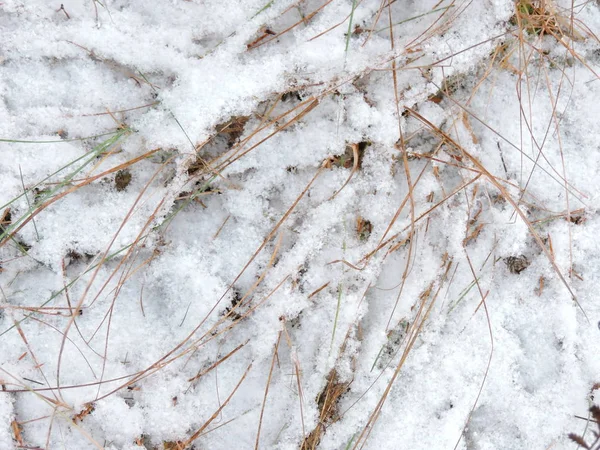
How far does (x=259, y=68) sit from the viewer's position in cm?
114

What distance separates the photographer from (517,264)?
1.25m

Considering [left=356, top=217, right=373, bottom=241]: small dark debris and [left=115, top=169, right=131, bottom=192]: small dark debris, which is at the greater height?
[left=115, top=169, right=131, bottom=192]: small dark debris

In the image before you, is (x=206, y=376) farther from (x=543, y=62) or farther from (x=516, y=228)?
(x=543, y=62)

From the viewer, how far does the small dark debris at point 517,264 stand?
1.25 m

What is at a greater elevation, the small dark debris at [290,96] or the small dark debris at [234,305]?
the small dark debris at [290,96]

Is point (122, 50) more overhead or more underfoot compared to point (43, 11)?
more underfoot

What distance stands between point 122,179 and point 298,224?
44cm

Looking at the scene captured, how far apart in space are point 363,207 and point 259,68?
0.41m

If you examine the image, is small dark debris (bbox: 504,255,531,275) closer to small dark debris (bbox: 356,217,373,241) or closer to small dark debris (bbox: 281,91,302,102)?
small dark debris (bbox: 356,217,373,241)

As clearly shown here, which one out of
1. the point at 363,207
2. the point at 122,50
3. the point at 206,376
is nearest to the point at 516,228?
the point at 363,207

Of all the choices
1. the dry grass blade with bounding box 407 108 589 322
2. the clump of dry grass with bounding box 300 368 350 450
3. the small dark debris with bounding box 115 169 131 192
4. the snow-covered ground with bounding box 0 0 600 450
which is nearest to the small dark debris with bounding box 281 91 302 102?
the snow-covered ground with bounding box 0 0 600 450

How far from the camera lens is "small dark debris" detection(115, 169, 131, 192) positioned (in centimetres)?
119

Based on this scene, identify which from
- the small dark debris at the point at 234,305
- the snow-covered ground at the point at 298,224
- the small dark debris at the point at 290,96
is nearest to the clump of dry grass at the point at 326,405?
the snow-covered ground at the point at 298,224

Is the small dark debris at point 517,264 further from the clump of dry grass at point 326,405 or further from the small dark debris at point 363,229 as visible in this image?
the clump of dry grass at point 326,405
